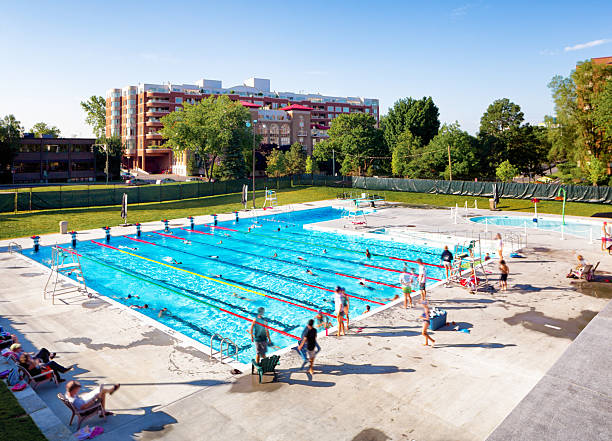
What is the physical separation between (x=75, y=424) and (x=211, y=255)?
57.0 feet

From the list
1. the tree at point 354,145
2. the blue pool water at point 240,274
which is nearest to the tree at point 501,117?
the tree at point 354,145

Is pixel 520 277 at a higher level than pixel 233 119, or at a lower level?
lower

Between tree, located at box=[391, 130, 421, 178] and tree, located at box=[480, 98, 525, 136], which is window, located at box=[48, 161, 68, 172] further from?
tree, located at box=[480, 98, 525, 136]

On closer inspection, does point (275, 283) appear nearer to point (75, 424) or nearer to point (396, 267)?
point (396, 267)

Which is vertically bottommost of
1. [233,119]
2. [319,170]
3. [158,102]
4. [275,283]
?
[275,283]

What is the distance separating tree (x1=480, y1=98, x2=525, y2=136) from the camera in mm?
76312

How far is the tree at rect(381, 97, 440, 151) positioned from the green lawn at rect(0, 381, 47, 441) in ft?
260

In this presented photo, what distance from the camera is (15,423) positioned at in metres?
8.01

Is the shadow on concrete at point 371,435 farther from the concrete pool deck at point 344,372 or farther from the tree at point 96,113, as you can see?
the tree at point 96,113

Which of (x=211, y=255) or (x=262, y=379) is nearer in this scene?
(x=262, y=379)

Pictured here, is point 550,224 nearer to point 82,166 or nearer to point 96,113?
point 82,166

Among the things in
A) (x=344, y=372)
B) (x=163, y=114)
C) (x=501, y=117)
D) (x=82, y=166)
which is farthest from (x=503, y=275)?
(x=163, y=114)

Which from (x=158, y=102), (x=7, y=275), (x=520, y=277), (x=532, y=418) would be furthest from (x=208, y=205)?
(x=158, y=102)

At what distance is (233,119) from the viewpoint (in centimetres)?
6775
